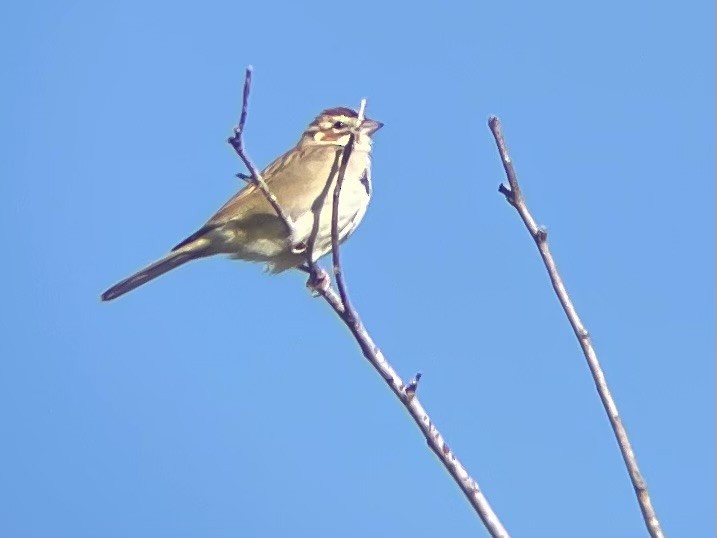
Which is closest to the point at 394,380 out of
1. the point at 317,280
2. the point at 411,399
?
the point at 411,399

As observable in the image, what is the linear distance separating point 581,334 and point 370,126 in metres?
4.32

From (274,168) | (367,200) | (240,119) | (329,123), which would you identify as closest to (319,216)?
(367,200)

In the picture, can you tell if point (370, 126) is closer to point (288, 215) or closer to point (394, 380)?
point (288, 215)

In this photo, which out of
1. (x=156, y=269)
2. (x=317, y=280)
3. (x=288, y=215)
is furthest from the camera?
(x=156, y=269)

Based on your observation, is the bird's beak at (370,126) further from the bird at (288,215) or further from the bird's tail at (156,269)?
the bird's tail at (156,269)

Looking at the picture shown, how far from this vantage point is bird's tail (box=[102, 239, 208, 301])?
7.16 meters

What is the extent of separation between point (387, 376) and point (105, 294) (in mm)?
3566

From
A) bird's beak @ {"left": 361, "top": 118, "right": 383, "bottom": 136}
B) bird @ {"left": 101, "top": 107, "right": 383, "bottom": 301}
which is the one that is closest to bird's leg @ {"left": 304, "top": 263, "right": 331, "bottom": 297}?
bird @ {"left": 101, "top": 107, "right": 383, "bottom": 301}

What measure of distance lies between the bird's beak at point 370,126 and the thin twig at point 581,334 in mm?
3822

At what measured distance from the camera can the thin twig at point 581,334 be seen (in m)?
3.45

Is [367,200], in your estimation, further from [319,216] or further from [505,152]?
[505,152]

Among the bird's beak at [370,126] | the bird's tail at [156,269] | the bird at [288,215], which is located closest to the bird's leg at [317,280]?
the bird at [288,215]

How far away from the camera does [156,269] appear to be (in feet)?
23.8

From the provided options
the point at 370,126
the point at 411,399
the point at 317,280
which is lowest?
the point at 411,399
